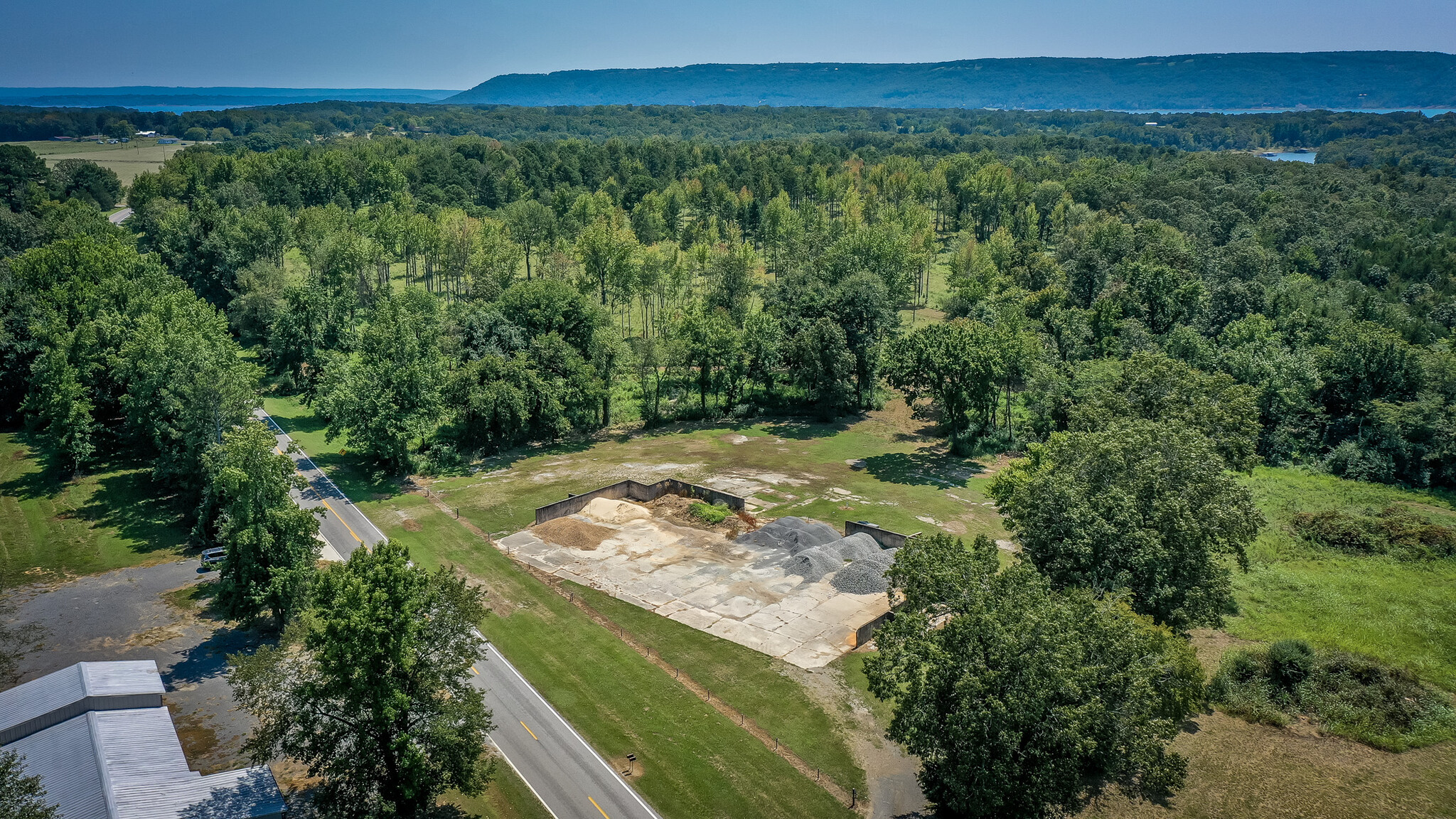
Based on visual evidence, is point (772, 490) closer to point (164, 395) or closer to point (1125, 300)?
point (164, 395)

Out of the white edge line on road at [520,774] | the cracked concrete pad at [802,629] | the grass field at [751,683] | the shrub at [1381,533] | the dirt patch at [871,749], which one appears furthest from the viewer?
the shrub at [1381,533]

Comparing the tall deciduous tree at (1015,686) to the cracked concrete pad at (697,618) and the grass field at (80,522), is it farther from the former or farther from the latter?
the grass field at (80,522)

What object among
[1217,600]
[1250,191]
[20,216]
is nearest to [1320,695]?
[1217,600]

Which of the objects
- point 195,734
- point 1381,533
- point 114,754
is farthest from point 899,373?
point 114,754

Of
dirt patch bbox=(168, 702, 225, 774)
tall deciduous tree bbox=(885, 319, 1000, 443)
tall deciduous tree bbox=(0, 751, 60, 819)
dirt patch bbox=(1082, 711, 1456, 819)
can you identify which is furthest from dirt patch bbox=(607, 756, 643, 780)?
tall deciduous tree bbox=(885, 319, 1000, 443)

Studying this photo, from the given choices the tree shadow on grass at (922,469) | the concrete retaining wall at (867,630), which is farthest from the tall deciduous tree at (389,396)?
the concrete retaining wall at (867,630)

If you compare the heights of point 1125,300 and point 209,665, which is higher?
point 1125,300

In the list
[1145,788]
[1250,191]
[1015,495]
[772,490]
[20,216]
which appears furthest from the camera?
[1250,191]

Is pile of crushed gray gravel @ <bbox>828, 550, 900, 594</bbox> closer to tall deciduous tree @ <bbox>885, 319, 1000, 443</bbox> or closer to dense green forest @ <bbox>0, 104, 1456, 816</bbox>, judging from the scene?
dense green forest @ <bbox>0, 104, 1456, 816</bbox>
